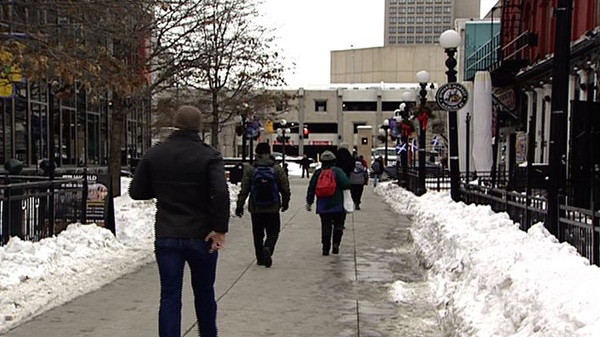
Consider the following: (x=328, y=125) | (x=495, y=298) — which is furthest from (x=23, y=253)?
(x=328, y=125)

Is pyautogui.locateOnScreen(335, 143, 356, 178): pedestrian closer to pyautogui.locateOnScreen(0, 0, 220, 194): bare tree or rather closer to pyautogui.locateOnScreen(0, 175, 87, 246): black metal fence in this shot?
pyautogui.locateOnScreen(0, 0, 220, 194): bare tree

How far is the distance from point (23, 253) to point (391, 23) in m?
173

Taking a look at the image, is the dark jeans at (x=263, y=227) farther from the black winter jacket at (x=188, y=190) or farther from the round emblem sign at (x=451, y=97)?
the round emblem sign at (x=451, y=97)

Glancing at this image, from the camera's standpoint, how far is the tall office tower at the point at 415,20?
17500 cm

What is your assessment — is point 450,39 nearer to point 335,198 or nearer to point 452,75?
point 452,75

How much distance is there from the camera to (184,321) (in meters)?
7.06

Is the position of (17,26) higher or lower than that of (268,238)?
higher

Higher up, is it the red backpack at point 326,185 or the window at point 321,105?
the window at point 321,105

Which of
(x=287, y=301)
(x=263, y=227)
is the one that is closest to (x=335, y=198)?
(x=263, y=227)

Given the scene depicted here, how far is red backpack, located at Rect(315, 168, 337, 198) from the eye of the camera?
11.5m

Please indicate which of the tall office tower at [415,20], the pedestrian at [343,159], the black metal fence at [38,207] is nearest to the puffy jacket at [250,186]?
the black metal fence at [38,207]

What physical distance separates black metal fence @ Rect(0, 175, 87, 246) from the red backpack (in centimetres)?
404

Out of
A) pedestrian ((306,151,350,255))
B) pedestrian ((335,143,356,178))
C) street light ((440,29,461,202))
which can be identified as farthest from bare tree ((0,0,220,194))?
street light ((440,29,461,202))

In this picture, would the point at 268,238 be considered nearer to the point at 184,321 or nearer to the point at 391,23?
the point at 184,321
